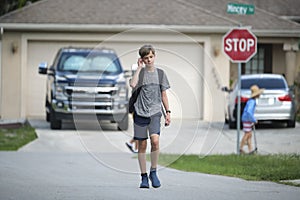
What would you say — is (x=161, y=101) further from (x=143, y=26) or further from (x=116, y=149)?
(x=143, y=26)

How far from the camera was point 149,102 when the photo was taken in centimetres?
917

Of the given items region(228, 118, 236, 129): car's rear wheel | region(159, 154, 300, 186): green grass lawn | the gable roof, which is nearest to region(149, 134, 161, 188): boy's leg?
region(159, 154, 300, 186): green grass lawn

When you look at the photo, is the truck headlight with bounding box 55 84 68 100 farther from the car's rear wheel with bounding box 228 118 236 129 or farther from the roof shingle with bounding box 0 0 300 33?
the car's rear wheel with bounding box 228 118 236 129

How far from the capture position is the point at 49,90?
21188 mm

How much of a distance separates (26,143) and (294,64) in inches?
436

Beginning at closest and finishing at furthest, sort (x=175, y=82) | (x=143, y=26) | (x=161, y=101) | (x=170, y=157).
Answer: (x=161, y=101), (x=175, y=82), (x=170, y=157), (x=143, y=26)

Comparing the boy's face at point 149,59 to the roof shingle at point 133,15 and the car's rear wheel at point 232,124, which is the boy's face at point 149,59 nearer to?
the car's rear wheel at point 232,124

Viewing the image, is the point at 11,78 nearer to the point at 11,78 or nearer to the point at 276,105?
the point at 11,78

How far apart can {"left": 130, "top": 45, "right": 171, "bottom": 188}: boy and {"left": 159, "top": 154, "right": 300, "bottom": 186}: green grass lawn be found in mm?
1780

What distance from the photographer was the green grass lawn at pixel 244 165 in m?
11.5

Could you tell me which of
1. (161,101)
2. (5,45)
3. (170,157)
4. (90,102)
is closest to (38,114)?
(5,45)

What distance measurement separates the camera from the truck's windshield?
803 inches

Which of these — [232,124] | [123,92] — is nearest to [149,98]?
[123,92]

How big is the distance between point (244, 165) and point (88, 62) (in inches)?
328
